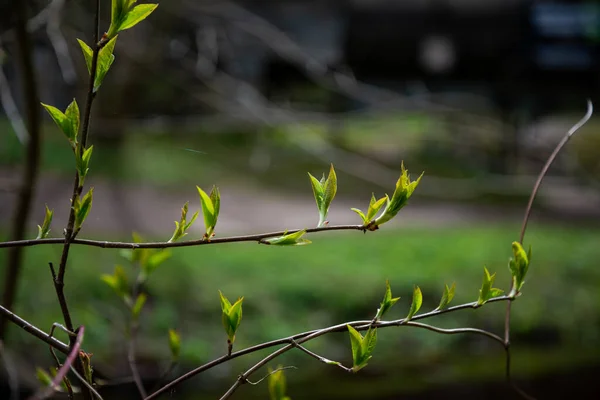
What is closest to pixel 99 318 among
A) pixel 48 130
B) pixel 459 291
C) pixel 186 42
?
pixel 48 130

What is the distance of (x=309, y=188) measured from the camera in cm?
221

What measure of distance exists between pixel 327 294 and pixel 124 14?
1.55 m

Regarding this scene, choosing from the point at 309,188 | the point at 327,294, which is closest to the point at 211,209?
the point at 327,294

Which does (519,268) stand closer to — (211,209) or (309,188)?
(211,209)

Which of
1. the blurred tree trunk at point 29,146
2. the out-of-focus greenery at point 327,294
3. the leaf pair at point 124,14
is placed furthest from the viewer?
the out-of-focus greenery at point 327,294

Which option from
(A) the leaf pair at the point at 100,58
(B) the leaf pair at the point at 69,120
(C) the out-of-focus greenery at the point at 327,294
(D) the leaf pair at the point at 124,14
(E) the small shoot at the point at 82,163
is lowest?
(C) the out-of-focus greenery at the point at 327,294

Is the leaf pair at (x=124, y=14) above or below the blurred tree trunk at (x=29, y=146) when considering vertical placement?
above

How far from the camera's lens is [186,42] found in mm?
1786

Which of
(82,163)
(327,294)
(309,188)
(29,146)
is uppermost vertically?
(82,163)

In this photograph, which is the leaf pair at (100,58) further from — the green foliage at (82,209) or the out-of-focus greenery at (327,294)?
the out-of-focus greenery at (327,294)

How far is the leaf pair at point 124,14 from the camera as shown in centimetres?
29

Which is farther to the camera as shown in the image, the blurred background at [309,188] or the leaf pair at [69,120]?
the blurred background at [309,188]

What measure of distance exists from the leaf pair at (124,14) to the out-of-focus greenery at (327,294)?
1.00 meters

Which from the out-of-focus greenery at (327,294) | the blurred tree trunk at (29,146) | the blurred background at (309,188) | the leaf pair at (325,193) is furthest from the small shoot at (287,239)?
the out-of-focus greenery at (327,294)
